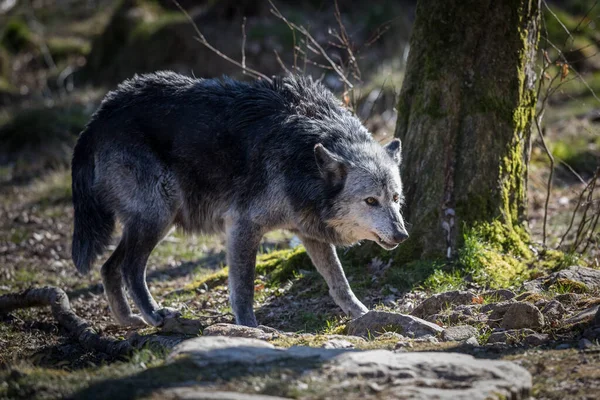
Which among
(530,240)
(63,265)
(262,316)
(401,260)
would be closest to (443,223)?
(401,260)

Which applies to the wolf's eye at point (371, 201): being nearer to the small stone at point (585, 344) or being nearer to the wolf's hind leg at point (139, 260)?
the wolf's hind leg at point (139, 260)

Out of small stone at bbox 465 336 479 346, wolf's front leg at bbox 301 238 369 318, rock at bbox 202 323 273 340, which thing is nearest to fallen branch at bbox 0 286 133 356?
rock at bbox 202 323 273 340

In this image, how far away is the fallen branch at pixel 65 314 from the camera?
6.20 m

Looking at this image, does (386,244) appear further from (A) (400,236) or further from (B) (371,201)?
(B) (371,201)

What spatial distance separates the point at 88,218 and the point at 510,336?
4.14 metres

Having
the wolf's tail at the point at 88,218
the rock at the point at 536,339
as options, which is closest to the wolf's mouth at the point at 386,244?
the rock at the point at 536,339

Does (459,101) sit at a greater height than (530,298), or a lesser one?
greater

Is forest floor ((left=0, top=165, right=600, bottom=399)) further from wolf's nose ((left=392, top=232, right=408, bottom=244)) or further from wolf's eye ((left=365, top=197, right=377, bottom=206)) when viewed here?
wolf's eye ((left=365, top=197, right=377, bottom=206))

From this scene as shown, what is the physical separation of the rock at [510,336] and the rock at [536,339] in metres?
0.06

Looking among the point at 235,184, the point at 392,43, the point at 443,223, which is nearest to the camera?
the point at 235,184

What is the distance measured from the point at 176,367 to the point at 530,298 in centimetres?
324

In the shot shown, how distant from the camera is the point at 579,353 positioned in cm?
474

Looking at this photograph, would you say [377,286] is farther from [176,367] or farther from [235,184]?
[176,367]

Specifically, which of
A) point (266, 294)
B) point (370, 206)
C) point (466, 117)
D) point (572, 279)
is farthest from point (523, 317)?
point (266, 294)
